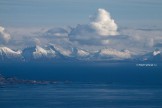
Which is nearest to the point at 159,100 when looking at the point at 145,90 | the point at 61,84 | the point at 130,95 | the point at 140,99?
the point at 140,99

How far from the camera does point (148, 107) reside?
4582 inches

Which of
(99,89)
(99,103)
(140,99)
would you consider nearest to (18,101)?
(99,103)

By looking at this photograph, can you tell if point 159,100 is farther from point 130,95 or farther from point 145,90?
point 145,90

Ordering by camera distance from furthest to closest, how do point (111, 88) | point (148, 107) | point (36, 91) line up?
point (111, 88)
point (36, 91)
point (148, 107)

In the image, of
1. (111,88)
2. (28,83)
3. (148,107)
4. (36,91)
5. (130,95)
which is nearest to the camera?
(148,107)

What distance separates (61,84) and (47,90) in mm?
23429

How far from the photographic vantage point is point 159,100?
128 m

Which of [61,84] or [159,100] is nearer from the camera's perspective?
[159,100]

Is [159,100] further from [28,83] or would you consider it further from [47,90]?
[28,83]

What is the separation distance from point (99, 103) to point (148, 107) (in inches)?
460

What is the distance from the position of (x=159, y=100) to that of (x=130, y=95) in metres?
13.7

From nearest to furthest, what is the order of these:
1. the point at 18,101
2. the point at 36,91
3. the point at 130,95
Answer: the point at 18,101 < the point at 130,95 < the point at 36,91

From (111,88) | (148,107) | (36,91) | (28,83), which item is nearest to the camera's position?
(148,107)

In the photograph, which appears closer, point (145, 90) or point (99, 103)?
point (99, 103)
